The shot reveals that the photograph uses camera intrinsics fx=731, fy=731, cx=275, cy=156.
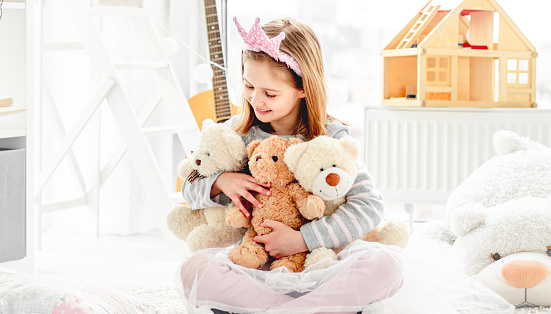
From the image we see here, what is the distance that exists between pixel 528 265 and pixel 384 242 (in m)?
0.43

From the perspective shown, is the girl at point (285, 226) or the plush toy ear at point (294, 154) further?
the plush toy ear at point (294, 154)

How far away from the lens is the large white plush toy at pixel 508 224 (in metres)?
1.83

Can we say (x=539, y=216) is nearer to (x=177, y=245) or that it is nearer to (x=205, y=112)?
(x=177, y=245)

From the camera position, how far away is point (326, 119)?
5.80 ft

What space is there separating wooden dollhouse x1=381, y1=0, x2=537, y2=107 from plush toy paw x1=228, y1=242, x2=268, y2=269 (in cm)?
142

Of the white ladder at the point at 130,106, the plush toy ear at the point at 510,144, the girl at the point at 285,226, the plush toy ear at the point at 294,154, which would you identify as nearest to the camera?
the girl at the point at 285,226

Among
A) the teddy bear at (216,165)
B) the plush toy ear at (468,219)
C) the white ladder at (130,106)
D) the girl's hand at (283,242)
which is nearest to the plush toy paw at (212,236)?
the teddy bear at (216,165)

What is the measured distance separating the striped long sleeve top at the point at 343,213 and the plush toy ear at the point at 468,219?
47cm

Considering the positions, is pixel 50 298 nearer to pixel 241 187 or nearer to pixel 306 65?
pixel 241 187

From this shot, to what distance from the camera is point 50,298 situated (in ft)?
4.20

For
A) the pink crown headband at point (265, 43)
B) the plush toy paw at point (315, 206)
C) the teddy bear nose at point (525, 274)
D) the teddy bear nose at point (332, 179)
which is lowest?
the teddy bear nose at point (525, 274)

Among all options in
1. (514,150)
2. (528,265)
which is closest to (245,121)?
(528,265)

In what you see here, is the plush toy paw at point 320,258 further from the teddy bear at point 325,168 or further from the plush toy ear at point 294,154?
the plush toy ear at point 294,154

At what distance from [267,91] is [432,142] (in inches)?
53.9
